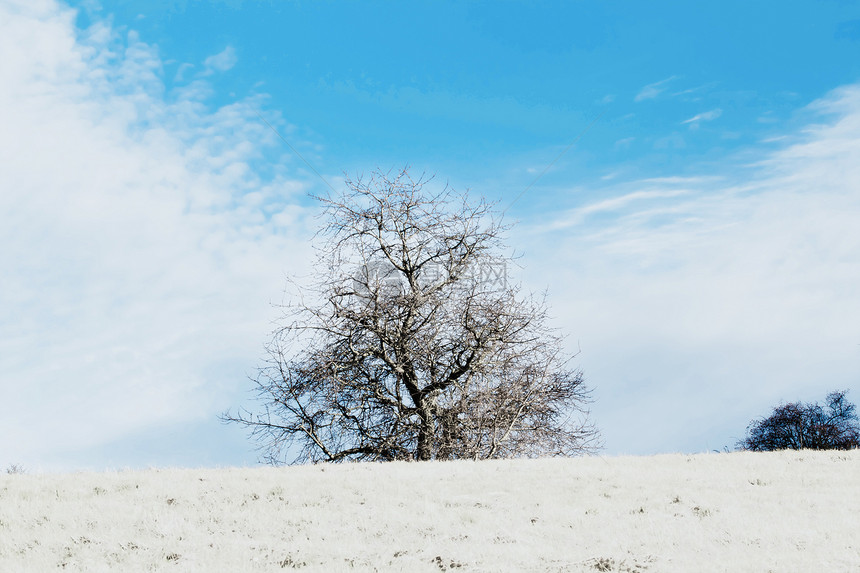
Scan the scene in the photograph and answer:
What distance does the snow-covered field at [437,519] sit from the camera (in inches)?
413

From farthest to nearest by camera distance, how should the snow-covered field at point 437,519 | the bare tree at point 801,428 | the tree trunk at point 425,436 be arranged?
the bare tree at point 801,428, the tree trunk at point 425,436, the snow-covered field at point 437,519

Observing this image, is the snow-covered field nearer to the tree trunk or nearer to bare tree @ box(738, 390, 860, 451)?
the tree trunk

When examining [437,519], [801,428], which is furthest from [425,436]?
[801,428]

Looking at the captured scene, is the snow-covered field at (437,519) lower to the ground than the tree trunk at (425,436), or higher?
lower

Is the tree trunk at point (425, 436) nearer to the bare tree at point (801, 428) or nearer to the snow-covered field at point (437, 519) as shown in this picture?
the snow-covered field at point (437, 519)

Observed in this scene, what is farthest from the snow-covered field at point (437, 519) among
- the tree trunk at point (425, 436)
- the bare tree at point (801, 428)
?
the bare tree at point (801, 428)

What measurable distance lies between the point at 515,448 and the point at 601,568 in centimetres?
1288

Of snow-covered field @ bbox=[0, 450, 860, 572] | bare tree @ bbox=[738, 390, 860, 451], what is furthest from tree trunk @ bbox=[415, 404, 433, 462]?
bare tree @ bbox=[738, 390, 860, 451]

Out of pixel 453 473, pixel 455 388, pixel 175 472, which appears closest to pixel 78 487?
pixel 175 472

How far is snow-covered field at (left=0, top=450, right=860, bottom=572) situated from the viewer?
10.5 m

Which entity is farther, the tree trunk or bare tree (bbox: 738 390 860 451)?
bare tree (bbox: 738 390 860 451)

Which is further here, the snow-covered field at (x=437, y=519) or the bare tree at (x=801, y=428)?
the bare tree at (x=801, y=428)

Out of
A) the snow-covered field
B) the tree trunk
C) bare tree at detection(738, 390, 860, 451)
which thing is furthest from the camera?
bare tree at detection(738, 390, 860, 451)

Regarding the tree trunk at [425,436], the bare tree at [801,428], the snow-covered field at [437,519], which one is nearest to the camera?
the snow-covered field at [437,519]
